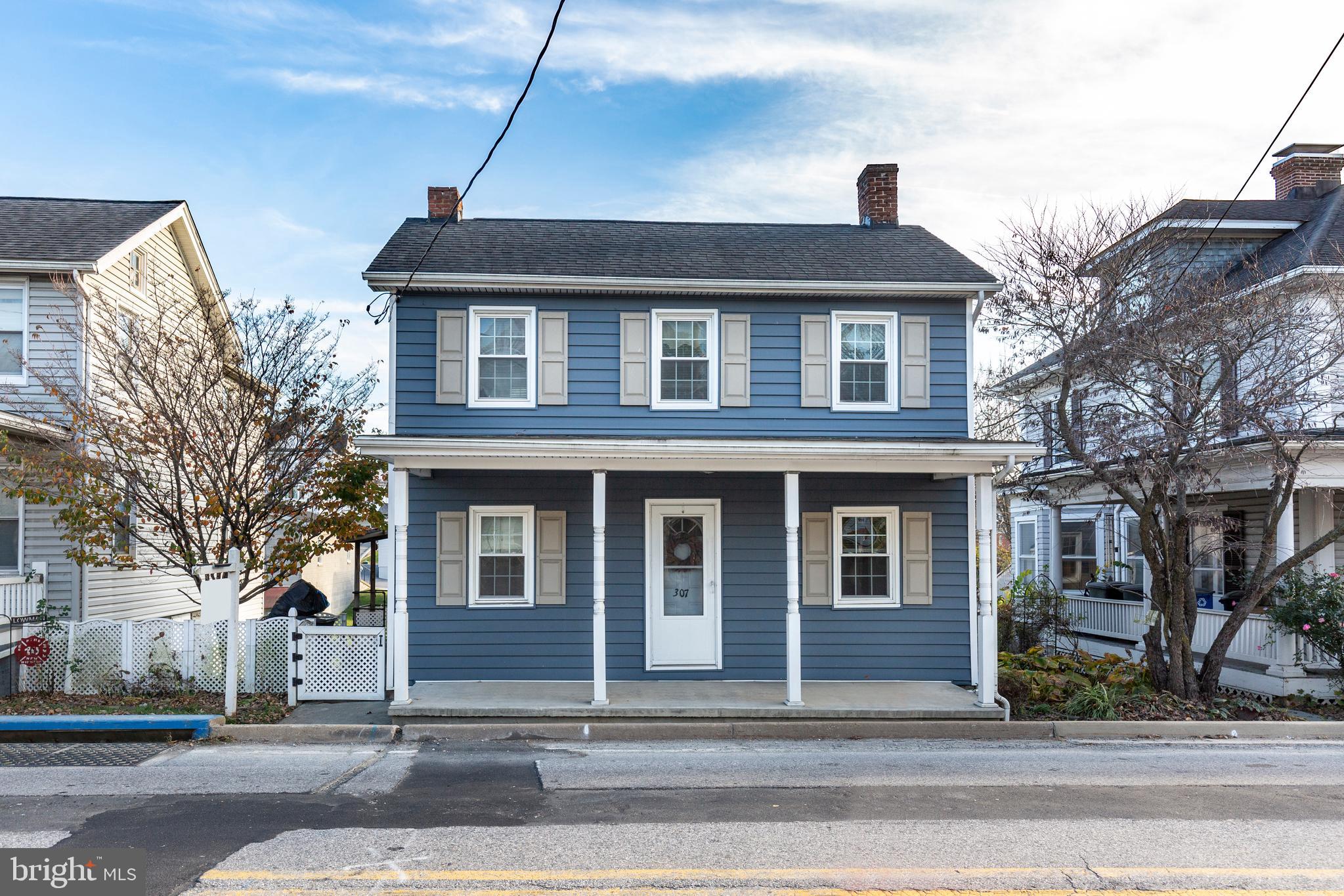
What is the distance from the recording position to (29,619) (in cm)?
1223

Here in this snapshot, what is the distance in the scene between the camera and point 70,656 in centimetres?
1196

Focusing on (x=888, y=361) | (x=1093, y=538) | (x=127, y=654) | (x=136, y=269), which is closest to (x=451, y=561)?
(x=127, y=654)

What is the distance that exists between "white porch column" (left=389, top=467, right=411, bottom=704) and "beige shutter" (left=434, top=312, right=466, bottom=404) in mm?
1572

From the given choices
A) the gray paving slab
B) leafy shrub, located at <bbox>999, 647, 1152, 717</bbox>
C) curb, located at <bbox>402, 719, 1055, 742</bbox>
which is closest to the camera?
the gray paving slab

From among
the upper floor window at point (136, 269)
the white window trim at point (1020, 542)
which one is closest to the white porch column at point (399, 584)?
the upper floor window at point (136, 269)

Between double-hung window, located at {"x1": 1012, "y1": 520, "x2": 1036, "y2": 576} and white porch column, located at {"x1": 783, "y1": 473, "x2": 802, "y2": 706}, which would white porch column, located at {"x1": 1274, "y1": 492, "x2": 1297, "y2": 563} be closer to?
white porch column, located at {"x1": 783, "y1": 473, "x2": 802, "y2": 706}

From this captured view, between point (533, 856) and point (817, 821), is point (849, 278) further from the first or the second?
point (533, 856)

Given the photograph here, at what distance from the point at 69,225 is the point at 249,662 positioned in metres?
8.52

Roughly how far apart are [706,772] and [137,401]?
8874 mm

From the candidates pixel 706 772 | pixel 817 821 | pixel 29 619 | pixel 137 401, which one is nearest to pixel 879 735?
pixel 706 772

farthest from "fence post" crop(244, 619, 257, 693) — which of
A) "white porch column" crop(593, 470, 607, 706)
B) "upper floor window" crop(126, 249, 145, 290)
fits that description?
"upper floor window" crop(126, 249, 145, 290)

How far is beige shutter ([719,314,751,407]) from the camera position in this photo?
12.5 metres

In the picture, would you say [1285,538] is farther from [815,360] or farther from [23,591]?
[23,591]

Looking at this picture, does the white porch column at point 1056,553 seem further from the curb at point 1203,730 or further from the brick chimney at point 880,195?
the curb at point 1203,730
